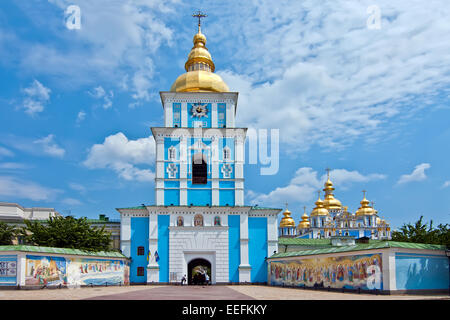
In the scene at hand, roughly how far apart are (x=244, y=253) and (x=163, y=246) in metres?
6.46

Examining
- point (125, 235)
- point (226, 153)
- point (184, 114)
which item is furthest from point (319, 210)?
point (125, 235)

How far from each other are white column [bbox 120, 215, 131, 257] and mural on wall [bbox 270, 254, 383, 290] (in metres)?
11.7

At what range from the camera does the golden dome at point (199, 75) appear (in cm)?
4066

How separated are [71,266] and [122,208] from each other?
8672mm

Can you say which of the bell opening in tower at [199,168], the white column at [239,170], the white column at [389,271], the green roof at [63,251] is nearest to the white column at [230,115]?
the white column at [239,170]

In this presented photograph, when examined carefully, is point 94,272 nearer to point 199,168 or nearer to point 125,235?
point 125,235

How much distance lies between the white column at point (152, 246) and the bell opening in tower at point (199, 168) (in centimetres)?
482

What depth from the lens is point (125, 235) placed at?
36719 mm

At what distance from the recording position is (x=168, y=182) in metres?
37.9

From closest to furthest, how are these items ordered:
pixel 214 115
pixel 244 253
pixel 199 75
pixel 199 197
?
pixel 244 253, pixel 199 197, pixel 214 115, pixel 199 75

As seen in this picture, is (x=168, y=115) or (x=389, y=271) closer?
(x=389, y=271)

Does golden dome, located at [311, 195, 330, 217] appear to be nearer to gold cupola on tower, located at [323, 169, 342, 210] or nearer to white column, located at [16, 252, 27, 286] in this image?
gold cupola on tower, located at [323, 169, 342, 210]

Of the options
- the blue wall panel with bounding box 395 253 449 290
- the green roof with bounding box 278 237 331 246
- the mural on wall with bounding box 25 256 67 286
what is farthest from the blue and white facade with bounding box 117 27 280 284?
the blue wall panel with bounding box 395 253 449 290

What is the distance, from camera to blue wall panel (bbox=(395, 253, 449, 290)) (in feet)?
73.1
